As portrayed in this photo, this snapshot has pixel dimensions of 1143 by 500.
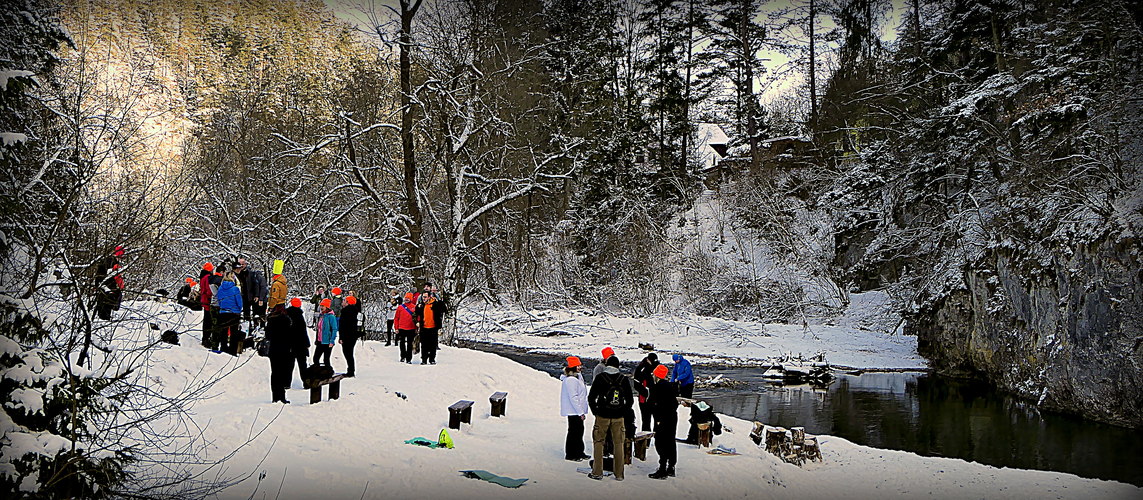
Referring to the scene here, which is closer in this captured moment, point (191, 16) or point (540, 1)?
point (191, 16)

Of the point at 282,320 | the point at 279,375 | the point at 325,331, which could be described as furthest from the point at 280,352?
the point at 325,331

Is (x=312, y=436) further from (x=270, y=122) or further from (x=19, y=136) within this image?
(x=270, y=122)

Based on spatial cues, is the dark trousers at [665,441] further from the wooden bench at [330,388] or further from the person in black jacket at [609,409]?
the wooden bench at [330,388]

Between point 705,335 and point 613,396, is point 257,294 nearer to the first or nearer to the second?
point 613,396

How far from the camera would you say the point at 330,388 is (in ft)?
34.4

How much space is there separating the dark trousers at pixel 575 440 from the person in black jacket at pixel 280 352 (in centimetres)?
403

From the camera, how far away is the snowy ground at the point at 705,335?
25.8 metres

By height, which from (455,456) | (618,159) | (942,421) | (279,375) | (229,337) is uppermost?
(618,159)

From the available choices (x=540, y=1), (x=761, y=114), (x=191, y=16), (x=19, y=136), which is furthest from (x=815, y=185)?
(x=19, y=136)

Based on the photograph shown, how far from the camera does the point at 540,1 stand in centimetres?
3183

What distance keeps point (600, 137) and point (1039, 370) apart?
75.9ft

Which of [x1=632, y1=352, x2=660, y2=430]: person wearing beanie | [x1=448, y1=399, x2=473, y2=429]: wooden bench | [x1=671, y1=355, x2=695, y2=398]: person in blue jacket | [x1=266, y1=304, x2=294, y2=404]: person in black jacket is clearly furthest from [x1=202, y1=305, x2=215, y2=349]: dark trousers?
[x1=671, y1=355, x2=695, y2=398]: person in blue jacket

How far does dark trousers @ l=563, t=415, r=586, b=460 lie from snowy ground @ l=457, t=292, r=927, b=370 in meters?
15.9

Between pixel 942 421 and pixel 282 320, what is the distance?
14.4 metres
